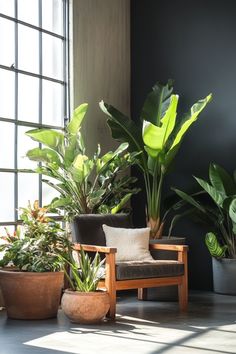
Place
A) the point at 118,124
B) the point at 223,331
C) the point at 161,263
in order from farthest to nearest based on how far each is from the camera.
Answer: the point at 118,124 → the point at 161,263 → the point at 223,331

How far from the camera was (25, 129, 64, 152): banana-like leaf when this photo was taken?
5961 millimetres

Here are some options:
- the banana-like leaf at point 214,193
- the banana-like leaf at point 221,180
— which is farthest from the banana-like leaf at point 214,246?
the banana-like leaf at point 221,180

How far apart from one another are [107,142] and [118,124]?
60cm

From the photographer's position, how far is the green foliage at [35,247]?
5387 millimetres

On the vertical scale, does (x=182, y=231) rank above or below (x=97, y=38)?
below

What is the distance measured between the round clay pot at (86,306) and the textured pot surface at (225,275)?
1852 mm

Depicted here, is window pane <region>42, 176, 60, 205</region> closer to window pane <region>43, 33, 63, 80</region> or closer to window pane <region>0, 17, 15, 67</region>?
window pane <region>43, 33, 63, 80</region>

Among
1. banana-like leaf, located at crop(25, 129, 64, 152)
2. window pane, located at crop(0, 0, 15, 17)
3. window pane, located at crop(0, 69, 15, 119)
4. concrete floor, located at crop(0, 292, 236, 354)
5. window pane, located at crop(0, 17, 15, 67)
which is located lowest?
concrete floor, located at crop(0, 292, 236, 354)

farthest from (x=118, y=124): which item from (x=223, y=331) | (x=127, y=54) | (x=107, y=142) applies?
(x=223, y=331)

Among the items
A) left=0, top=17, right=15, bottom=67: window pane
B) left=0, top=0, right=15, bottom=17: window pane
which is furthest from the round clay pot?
left=0, top=0, right=15, bottom=17: window pane

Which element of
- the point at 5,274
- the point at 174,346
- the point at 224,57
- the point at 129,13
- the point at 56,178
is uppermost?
the point at 129,13

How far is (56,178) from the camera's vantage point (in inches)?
245

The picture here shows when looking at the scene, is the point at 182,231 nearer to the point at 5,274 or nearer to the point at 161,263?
the point at 161,263

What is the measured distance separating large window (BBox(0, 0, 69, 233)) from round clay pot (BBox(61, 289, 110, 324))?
119 centimetres
